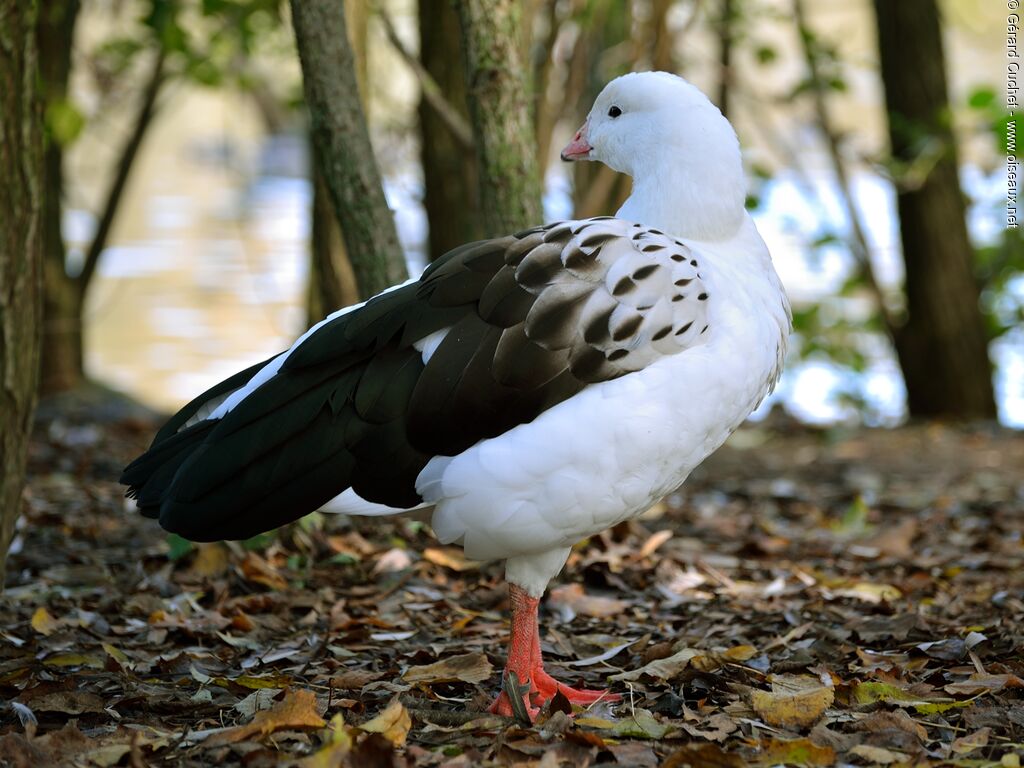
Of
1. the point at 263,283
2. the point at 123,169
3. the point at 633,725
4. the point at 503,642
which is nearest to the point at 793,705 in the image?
the point at 633,725

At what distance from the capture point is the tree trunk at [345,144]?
14.3ft

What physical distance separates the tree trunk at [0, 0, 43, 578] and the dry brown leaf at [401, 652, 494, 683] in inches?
58.8

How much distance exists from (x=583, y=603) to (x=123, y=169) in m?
6.07

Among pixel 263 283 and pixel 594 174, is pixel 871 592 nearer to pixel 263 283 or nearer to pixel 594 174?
pixel 594 174

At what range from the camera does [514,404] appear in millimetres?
3141

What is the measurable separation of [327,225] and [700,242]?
2.34 meters

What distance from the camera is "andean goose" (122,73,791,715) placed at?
311 cm

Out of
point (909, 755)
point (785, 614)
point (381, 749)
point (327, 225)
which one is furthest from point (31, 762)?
point (327, 225)

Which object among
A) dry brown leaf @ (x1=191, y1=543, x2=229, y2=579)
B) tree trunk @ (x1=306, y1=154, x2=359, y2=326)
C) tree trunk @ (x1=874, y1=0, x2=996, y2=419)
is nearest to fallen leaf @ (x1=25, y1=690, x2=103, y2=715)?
dry brown leaf @ (x1=191, y1=543, x2=229, y2=579)

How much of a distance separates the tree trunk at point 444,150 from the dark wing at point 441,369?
347 cm

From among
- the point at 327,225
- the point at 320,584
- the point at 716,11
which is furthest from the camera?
the point at 716,11

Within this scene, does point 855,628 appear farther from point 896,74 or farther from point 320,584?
point 896,74

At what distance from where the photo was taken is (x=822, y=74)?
9.00 meters

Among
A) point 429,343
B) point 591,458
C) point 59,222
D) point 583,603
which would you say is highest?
point 59,222
